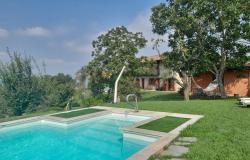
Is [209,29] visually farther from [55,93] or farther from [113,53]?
[55,93]

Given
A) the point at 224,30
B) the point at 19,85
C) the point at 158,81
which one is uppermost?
the point at 224,30

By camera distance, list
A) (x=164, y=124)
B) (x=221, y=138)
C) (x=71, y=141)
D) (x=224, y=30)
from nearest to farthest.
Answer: (x=221, y=138), (x=164, y=124), (x=71, y=141), (x=224, y=30)

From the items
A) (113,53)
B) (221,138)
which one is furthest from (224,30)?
(221,138)

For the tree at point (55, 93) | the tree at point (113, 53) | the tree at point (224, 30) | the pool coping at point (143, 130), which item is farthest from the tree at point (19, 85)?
the tree at point (224, 30)

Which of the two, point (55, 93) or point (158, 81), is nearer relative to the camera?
point (55, 93)

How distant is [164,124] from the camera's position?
9664mm

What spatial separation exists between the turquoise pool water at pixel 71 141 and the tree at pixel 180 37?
10.3 meters

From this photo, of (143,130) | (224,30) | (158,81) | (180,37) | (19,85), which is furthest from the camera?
(158,81)

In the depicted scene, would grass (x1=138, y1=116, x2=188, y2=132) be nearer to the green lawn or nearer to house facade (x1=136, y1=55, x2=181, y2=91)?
the green lawn

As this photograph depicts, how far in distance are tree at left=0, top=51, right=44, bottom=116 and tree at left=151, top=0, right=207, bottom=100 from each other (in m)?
11.8

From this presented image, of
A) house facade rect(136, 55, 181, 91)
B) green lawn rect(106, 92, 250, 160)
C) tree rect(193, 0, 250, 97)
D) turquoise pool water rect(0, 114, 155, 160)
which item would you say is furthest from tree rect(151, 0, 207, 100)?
house facade rect(136, 55, 181, 91)

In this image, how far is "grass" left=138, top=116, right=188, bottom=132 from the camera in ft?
29.3

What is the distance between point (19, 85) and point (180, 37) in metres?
14.3

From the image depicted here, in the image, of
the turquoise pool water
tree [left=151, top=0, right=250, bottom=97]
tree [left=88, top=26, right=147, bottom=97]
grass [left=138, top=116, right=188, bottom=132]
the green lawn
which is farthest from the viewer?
tree [left=88, top=26, right=147, bottom=97]
